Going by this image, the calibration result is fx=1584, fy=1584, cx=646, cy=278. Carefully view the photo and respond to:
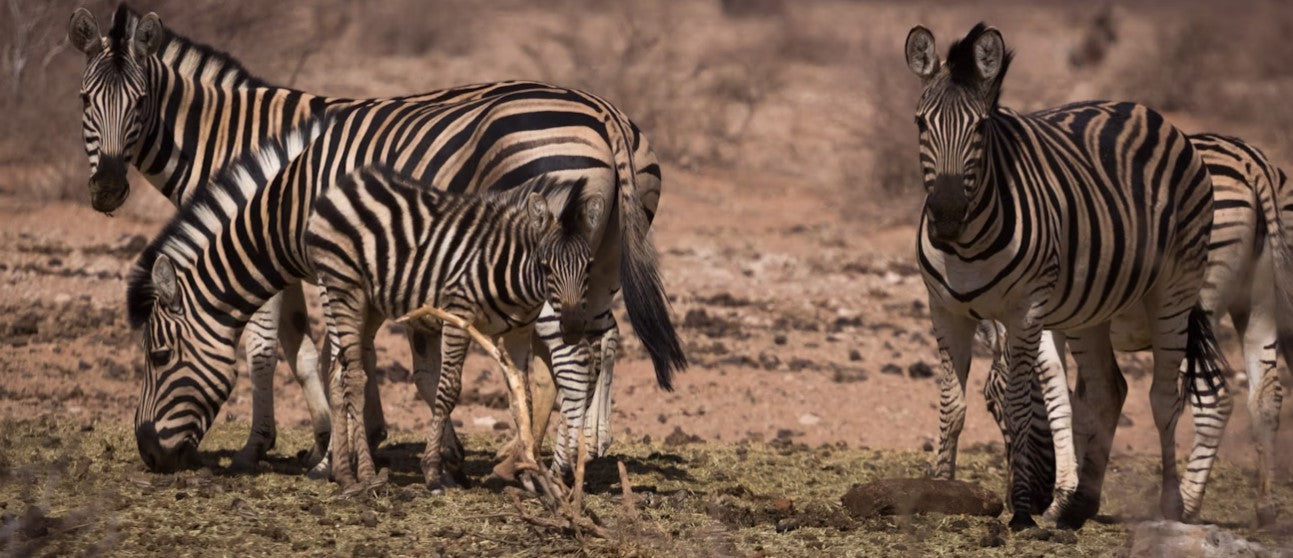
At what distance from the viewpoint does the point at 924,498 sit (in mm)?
7289

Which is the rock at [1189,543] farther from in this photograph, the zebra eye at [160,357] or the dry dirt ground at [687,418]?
the zebra eye at [160,357]

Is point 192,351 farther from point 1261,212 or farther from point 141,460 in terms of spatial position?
point 1261,212

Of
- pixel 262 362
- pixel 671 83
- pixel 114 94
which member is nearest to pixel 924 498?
pixel 262 362

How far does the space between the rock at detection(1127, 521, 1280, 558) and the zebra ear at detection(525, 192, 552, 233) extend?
2.83m

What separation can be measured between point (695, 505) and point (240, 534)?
83.4 inches

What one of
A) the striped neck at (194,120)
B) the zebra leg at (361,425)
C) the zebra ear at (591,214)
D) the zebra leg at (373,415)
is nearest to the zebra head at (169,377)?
the zebra leg at (361,425)

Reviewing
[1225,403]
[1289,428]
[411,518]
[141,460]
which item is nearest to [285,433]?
[141,460]

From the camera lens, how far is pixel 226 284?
773cm

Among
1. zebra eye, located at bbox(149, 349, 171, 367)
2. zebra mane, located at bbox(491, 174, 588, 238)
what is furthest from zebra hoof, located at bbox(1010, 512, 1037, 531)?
zebra eye, located at bbox(149, 349, 171, 367)

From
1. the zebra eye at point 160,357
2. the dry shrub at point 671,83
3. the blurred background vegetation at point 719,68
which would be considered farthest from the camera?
the dry shrub at point 671,83

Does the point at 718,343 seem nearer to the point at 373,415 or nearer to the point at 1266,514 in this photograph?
the point at 373,415

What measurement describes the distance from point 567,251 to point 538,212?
233 millimetres

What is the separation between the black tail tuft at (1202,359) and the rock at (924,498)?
4.97ft

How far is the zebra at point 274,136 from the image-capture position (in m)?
7.83
